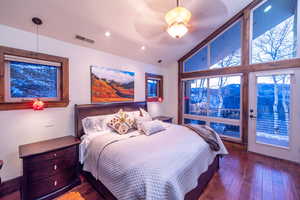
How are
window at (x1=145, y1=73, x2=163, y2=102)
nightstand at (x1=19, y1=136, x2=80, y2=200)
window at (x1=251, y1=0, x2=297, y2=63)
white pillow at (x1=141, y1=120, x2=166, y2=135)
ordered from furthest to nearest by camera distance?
window at (x1=145, y1=73, x2=163, y2=102), window at (x1=251, y1=0, x2=297, y2=63), white pillow at (x1=141, y1=120, x2=166, y2=135), nightstand at (x1=19, y1=136, x2=80, y2=200)

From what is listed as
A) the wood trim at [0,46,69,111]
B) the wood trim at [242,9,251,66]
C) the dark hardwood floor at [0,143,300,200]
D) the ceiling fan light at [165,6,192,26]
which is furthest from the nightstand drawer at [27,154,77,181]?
the wood trim at [242,9,251,66]

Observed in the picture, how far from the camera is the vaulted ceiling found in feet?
6.43

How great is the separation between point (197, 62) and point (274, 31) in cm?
194

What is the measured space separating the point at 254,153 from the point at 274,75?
197cm

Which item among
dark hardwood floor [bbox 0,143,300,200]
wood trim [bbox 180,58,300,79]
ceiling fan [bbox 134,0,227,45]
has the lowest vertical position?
dark hardwood floor [bbox 0,143,300,200]

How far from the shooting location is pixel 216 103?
4102 mm

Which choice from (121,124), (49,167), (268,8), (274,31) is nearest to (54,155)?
(49,167)

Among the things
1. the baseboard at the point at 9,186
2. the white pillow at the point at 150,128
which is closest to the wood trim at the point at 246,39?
the white pillow at the point at 150,128

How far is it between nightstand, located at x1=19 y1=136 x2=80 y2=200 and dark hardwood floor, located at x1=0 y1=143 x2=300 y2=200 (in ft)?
0.88

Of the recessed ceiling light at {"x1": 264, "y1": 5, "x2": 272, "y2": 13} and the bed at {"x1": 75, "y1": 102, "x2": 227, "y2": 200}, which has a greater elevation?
the recessed ceiling light at {"x1": 264, "y1": 5, "x2": 272, "y2": 13}

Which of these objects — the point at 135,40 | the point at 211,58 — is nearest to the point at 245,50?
the point at 211,58

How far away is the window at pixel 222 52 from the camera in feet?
12.1

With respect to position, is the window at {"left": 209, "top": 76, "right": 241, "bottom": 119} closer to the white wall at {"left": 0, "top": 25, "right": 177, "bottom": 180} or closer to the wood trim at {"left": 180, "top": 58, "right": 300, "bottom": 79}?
the wood trim at {"left": 180, "top": 58, "right": 300, "bottom": 79}

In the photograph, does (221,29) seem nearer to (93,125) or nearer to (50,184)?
(93,125)
